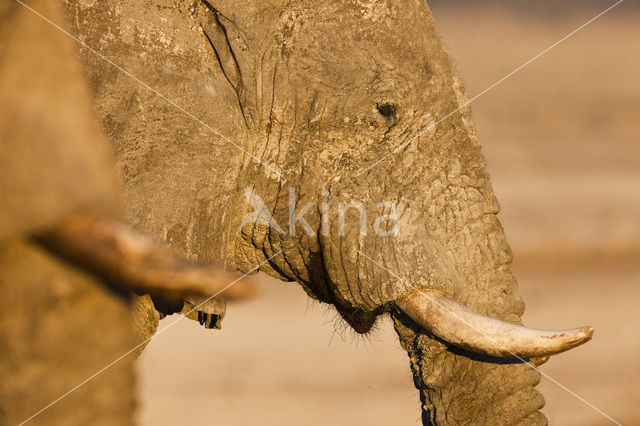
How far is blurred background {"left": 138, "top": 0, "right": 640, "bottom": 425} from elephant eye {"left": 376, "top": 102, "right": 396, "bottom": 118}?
2.22 m

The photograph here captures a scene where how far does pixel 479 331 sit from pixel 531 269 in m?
2.73

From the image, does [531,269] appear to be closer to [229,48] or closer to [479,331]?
[479,331]

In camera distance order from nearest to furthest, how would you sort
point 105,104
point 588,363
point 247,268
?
point 105,104 < point 247,268 < point 588,363

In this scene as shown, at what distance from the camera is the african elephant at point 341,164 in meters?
1.15

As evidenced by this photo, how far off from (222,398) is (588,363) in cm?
136

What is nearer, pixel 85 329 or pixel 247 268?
pixel 85 329

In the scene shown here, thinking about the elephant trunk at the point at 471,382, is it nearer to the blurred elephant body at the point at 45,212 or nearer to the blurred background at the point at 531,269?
the blurred elephant body at the point at 45,212

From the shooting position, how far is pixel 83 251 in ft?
1.53

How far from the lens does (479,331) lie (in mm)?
1206

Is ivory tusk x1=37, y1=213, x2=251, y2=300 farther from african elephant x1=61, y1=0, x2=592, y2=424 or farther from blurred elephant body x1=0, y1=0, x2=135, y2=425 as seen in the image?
african elephant x1=61, y1=0, x2=592, y2=424

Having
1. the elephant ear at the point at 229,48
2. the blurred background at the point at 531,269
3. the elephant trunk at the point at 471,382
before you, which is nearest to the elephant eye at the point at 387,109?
the elephant ear at the point at 229,48

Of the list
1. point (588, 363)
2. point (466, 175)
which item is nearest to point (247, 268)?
point (466, 175)

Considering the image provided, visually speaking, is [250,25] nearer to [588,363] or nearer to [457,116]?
[457,116]

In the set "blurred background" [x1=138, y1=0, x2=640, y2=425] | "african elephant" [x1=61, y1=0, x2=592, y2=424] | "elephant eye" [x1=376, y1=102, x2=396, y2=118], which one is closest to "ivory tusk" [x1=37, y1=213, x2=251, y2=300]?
"african elephant" [x1=61, y1=0, x2=592, y2=424]
